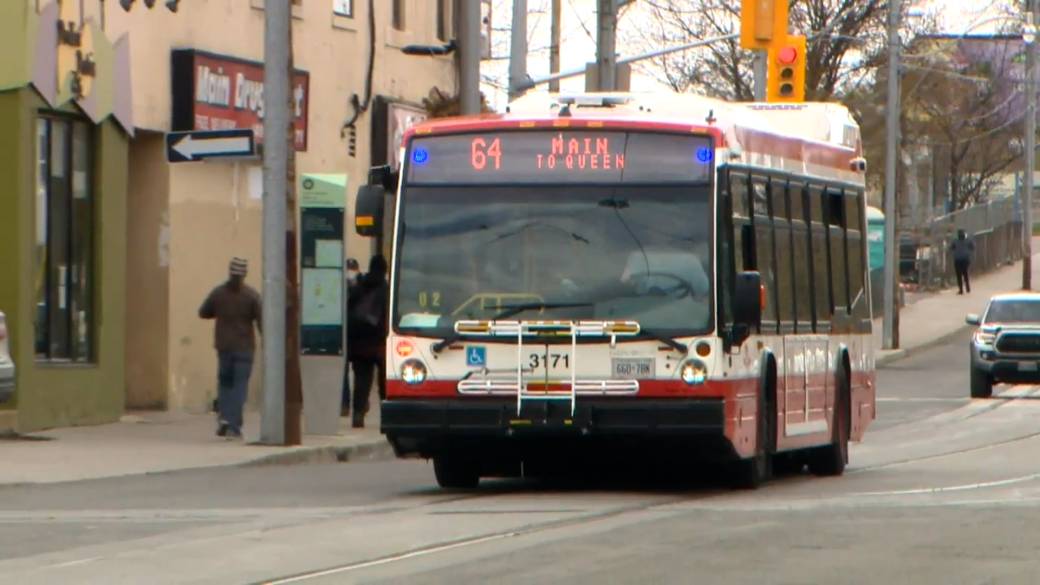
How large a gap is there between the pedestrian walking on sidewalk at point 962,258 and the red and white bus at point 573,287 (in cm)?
4569

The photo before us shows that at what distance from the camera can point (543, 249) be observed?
1560 centimetres

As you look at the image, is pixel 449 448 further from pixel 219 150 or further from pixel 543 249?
pixel 219 150

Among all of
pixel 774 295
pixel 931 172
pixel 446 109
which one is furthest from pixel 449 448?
pixel 931 172

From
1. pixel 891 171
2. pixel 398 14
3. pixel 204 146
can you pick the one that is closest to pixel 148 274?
pixel 204 146

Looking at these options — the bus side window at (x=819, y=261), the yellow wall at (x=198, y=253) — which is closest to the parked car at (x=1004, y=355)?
the yellow wall at (x=198, y=253)

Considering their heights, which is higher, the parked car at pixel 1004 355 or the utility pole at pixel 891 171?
the utility pole at pixel 891 171

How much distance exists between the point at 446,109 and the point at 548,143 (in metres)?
17.2

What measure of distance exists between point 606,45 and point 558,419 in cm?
1642

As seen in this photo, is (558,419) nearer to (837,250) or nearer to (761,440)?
(761,440)

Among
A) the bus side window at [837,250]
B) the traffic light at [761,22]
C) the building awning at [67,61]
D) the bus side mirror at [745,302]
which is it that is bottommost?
the bus side mirror at [745,302]

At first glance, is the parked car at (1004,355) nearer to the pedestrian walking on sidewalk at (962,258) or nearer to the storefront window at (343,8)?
the storefront window at (343,8)

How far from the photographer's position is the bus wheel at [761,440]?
655 inches

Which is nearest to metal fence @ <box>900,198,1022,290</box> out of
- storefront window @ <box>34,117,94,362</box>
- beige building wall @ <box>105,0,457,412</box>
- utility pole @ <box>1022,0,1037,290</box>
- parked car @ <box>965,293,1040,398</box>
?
utility pole @ <box>1022,0,1037,290</box>

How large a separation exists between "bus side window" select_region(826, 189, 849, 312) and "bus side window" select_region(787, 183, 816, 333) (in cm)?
73
